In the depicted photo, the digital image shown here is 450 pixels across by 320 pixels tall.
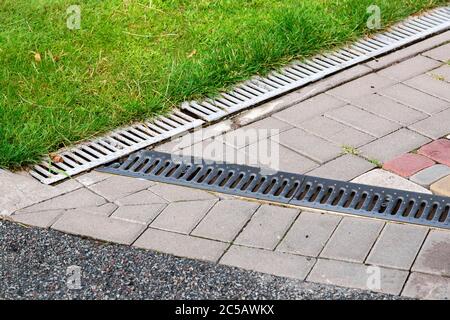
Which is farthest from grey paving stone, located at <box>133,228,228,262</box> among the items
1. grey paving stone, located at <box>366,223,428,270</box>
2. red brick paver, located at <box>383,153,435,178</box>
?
red brick paver, located at <box>383,153,435,178</box>

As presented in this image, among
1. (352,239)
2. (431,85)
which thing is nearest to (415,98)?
(431,85)

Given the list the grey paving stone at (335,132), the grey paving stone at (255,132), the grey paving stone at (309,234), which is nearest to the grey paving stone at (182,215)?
the grey paving stone at (309,234)

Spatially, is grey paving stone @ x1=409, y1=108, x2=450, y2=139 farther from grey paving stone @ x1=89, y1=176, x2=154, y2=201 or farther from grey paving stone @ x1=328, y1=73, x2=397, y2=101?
grey paving stone @ x1=89, y1=176, x2=154, y2=201

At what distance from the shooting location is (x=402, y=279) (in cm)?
351

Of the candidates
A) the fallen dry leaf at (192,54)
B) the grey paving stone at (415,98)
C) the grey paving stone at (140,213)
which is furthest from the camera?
the fallen dry leaf at (192,54)

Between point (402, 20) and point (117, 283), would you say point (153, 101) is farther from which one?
point (402, 20)

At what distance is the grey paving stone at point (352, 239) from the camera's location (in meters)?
3.66

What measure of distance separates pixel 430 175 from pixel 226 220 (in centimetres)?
95

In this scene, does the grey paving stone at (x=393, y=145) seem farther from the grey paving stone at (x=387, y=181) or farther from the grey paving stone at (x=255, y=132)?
the grey paving stone at (x=255, y=132)

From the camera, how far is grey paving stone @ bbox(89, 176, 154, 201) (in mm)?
4066

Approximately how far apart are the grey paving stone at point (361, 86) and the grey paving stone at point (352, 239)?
43.0 inches

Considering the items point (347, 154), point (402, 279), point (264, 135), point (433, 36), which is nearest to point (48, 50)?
point (264, 135)

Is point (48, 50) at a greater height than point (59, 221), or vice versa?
point (48, 50)

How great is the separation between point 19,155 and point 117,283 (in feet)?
3.33
